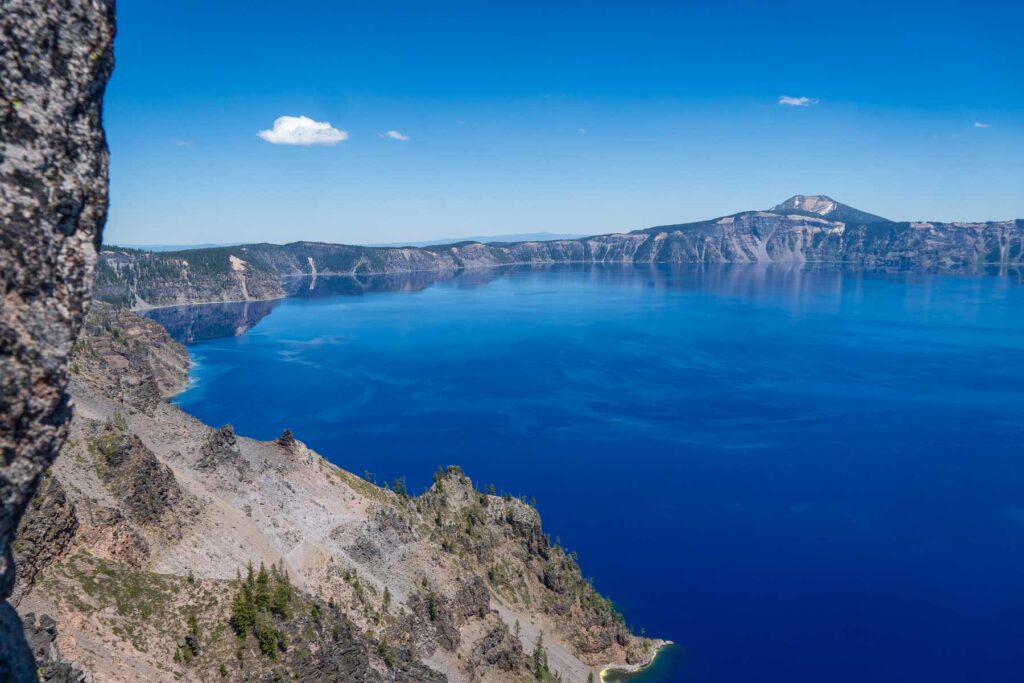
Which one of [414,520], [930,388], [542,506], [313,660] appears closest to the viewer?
[313,660]

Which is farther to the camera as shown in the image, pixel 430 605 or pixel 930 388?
pixel 930 388

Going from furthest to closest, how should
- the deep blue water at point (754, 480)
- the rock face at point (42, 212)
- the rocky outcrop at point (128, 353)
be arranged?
the rocky outcrop at point (128, 353), the deep blue water at point (754, 480), the rock face at point (42, 212)

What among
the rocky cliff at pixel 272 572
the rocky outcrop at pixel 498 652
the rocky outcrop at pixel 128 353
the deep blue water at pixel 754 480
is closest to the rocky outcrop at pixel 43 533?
the rocky cliff at pixel 272 572

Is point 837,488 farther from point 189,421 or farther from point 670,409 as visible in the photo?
point 189,421

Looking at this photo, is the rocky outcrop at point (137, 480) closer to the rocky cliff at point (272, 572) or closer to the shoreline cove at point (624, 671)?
the rocky cliff at point (272, 572)

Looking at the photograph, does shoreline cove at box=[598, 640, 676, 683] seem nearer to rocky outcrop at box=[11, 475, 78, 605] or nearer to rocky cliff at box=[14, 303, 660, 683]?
rocky cliff at box=[14, 303, 660, 683]

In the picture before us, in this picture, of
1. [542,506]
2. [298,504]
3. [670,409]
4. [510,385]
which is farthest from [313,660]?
[510,385]

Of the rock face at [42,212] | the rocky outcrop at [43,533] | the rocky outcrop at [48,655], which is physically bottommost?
the rocky outcrop at [48,655]
